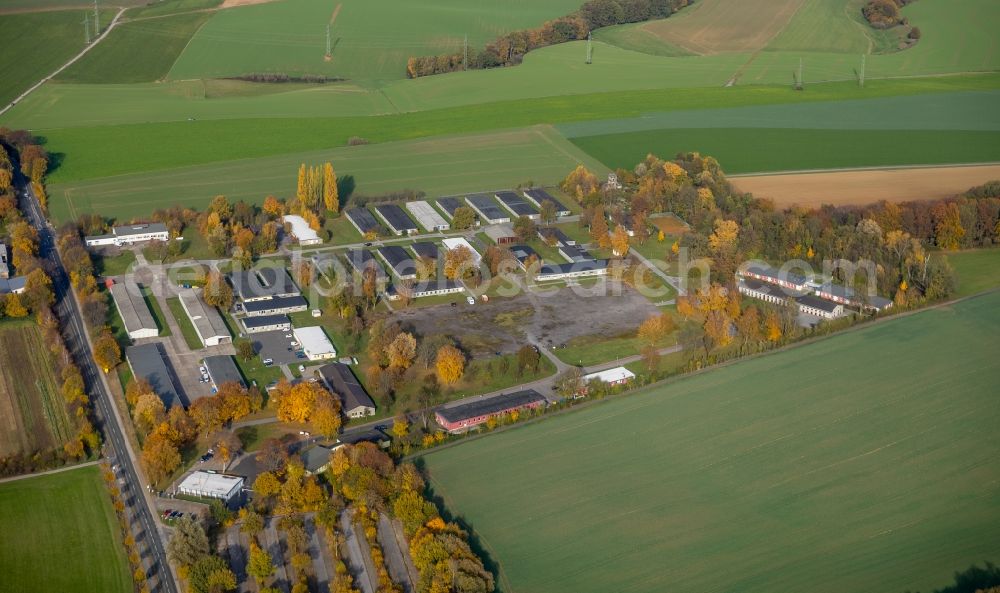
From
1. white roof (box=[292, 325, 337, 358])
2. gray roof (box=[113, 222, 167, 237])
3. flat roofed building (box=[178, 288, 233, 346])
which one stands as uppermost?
gray roof (box=[113, 222, 167, 237])

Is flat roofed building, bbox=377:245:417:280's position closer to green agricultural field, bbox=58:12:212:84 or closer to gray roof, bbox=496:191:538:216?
gray roof, bbox=496:191:538:216

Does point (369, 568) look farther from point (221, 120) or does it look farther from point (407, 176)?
point (221, 120)

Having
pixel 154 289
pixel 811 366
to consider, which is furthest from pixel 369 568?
pixel 154 289

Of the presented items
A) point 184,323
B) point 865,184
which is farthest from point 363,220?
point 865,184

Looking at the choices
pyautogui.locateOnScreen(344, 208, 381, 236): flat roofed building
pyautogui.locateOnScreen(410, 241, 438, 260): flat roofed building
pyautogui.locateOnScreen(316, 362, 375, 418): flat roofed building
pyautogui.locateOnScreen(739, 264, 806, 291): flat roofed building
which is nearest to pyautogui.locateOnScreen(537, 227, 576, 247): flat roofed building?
pyautogui.locateOnScreen(410, 241, 438, 260): flat roofed building

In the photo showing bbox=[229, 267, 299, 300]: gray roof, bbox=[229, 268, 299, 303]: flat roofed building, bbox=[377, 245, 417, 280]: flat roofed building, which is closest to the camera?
bbox=[229, 268, 299, 303]: flat roofed building

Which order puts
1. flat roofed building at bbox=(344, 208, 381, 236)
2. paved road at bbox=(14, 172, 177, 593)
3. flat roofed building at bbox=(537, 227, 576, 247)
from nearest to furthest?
paved road at bbox=(14, 172, 177, 593), flat roofed building at bbox=(537, 227, 576, 247), flat roofed building at bbox=(344, 208, 381, 236)

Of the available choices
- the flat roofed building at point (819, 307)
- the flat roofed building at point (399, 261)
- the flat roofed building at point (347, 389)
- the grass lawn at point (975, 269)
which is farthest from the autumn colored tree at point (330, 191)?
the grass lawn at point (975, 269)
